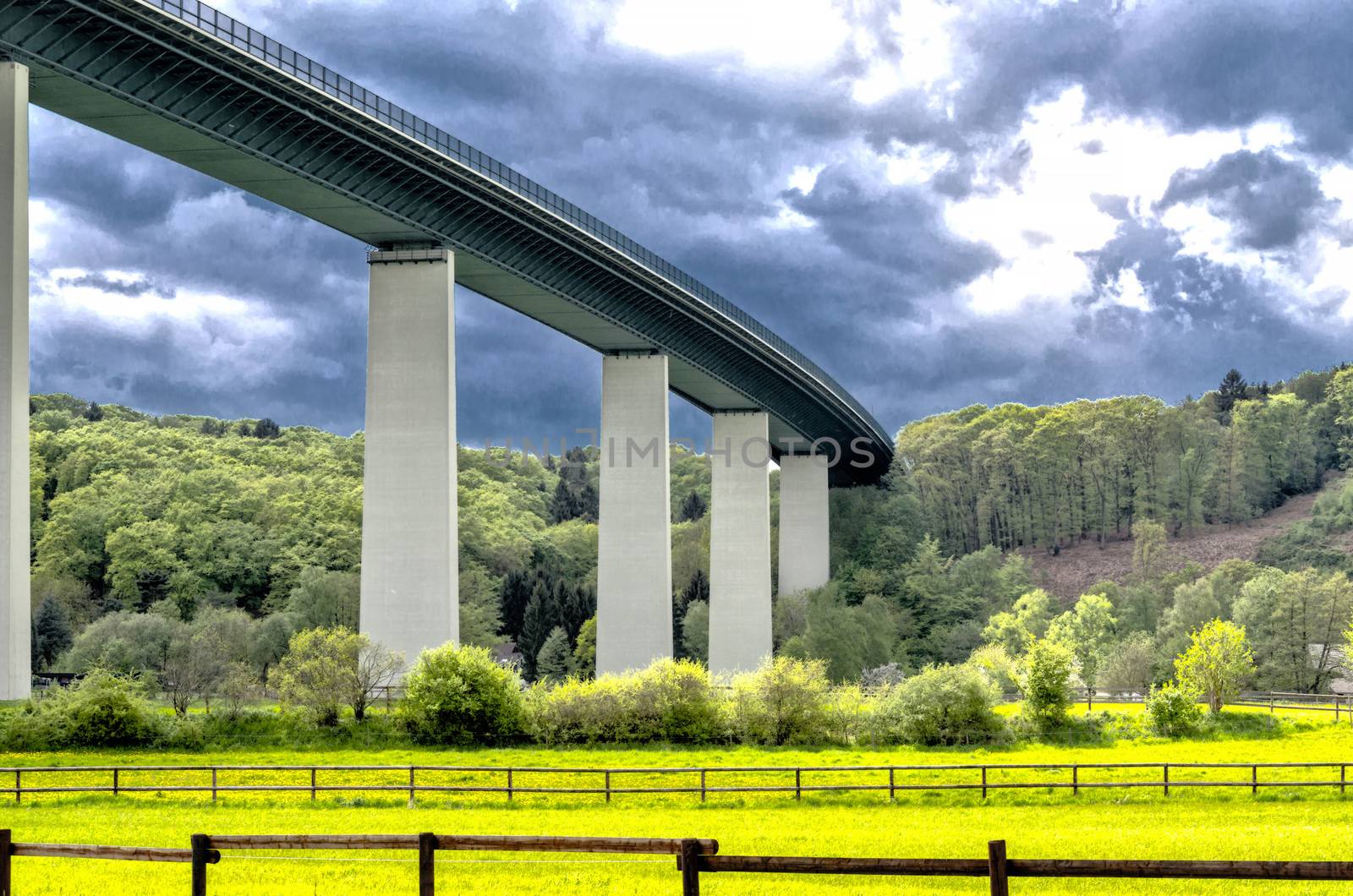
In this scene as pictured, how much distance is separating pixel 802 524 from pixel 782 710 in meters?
58.9

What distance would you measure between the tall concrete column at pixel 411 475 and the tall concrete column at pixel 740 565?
112ft

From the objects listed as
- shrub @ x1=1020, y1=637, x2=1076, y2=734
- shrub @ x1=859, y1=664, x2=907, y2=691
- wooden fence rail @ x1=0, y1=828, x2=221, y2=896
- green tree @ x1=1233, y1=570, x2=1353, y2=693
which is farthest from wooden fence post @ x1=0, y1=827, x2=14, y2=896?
green tree @ x1=1233, y1=570, x2=1353, y2=693

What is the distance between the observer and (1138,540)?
122 metres

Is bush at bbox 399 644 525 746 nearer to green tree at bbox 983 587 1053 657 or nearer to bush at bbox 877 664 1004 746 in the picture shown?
bush at bbox 877 664 1004 746

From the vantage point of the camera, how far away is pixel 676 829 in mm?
25203

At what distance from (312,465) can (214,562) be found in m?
20.9

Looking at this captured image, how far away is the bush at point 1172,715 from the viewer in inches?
2048

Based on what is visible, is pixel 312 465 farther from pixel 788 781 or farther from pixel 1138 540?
pixel 788 781

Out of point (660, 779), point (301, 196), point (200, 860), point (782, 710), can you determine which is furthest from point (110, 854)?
point (301, 196)

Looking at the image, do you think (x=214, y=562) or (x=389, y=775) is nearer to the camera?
(x=389, y=775)

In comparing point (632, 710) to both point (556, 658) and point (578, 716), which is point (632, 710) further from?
point (556, 658)

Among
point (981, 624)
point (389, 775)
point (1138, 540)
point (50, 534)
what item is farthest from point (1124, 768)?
point (1138, 540)

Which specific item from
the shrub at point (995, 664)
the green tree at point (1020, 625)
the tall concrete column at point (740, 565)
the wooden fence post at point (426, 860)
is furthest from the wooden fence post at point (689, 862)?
the green tree at point (1020, 625)

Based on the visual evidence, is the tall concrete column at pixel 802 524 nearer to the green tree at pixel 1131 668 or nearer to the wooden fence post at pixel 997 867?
the green tree at pixel 1131 668
